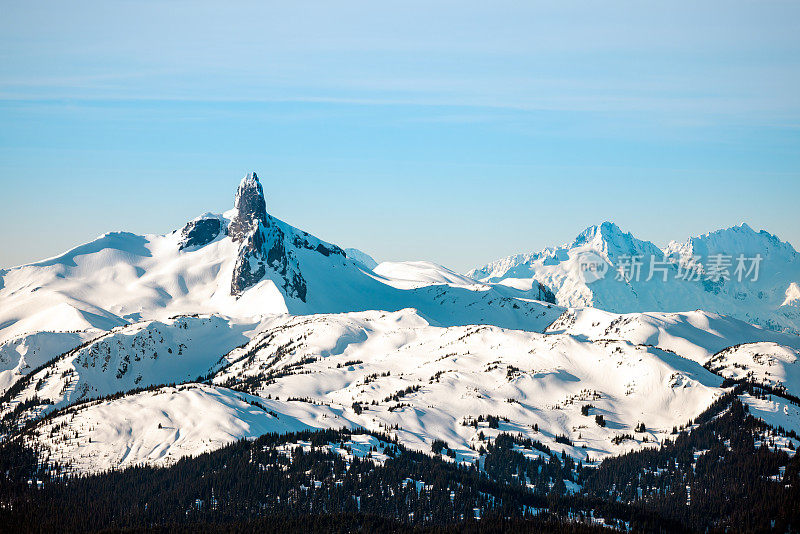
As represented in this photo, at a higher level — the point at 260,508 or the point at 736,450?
the point at 736,450

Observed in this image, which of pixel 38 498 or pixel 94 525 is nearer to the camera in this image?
pixel 94 525

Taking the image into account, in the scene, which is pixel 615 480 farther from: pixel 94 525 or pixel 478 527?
pixel 94 525

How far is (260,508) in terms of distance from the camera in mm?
175125

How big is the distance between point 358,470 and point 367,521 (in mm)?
19057

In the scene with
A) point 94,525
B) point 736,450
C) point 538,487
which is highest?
point 736,450

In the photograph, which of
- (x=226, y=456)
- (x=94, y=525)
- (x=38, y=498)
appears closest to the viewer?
(x=94, y=525)

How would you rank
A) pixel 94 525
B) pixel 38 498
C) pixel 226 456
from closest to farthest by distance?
pixel 94 525 < pixel 38 498 < pixel 226 456

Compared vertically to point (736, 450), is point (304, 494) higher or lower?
lower

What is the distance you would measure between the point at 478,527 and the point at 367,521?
2550 centimetres

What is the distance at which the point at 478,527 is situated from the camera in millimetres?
171375

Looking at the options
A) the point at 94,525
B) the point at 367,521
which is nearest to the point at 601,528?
the point at 367,521

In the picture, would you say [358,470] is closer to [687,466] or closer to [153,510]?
[153,510]

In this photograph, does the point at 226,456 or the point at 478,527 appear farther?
the point at 226,456

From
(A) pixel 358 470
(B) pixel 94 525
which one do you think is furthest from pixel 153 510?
(A) pixel 358 470
